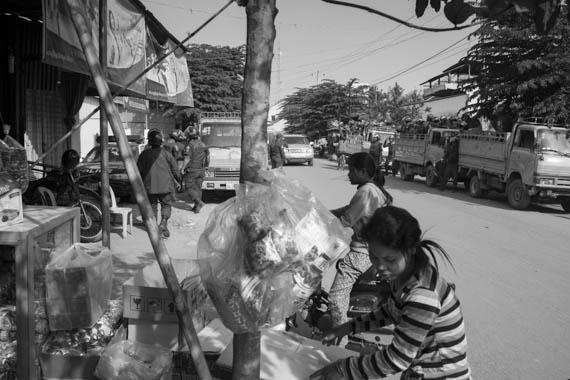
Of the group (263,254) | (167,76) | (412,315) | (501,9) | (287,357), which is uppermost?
(167,76)

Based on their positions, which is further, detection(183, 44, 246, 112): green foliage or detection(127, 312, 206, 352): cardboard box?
detection(183, 44, 246, 112): green foliage

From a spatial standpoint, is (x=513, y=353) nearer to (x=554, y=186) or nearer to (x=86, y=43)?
(x=86, y=43)

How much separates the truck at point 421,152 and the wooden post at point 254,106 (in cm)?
1669

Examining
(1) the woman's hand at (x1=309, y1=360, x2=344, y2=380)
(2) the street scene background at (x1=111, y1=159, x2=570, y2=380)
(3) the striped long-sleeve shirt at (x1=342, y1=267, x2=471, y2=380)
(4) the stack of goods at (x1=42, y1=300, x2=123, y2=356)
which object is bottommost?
(2) the street scene background at (x1=111, y1=159, x2=570, y2=380)

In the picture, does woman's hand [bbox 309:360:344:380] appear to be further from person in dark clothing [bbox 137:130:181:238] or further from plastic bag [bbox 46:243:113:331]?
person in dark clothing [bbox 137:130:181:238]

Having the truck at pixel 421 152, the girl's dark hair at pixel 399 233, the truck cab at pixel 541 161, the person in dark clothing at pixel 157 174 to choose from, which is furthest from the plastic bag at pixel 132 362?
the truck at pixel 421 152

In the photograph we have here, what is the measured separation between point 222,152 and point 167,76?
159 inches

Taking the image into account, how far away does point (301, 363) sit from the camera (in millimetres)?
2334

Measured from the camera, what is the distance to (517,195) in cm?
1315

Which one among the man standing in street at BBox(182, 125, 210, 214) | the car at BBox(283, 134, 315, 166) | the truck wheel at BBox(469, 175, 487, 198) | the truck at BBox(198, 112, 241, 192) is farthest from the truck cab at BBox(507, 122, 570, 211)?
the car at BBox(283, 134, 315, 166)

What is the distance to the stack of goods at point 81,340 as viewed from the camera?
272cm

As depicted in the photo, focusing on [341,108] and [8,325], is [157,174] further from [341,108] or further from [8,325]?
A: [341,108]

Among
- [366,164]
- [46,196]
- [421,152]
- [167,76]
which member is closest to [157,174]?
[46,196]

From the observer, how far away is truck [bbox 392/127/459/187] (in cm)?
1795
